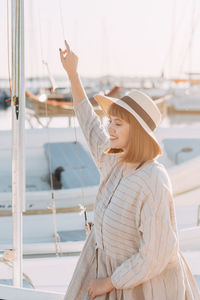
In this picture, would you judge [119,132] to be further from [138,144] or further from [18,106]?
[18,106]

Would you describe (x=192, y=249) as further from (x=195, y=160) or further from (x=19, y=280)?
(x=195, y=160)

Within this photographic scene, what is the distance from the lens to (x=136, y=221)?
1160mm

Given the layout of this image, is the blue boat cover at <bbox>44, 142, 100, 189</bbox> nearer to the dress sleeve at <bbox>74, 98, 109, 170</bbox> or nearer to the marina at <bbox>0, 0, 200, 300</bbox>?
the marina at <bbox>0, 0, 200, 300</bbox>

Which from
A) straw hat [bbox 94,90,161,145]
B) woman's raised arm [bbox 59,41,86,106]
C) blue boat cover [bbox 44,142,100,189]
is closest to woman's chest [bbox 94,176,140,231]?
straw hat [bbox 94,90,161,145]

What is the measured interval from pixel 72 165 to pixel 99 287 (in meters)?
4.09

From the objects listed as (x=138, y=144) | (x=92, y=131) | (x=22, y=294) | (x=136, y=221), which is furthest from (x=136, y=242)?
(x=22, y=294)

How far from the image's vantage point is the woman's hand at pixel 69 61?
150cm

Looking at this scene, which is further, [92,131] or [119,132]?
[92,131]

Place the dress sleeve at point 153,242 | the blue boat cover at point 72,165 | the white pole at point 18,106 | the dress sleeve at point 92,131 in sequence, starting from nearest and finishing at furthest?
the dress sleeve at point 153,242 < the dress sleeve at point 92,131 < the white pole at point 18,106 < the blue boat cover at point 72,165

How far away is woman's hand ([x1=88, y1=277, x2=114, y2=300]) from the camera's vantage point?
1.21 meters

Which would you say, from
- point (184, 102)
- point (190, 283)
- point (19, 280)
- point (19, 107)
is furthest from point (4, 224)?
point (184, 102)

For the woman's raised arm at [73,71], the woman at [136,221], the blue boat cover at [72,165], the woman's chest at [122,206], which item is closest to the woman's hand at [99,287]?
the woman at [136,221]

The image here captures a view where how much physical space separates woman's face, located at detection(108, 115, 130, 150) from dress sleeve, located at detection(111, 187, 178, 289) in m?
0.15

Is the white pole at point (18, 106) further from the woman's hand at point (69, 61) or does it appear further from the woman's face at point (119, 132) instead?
the woman's face at point (119, 132)
